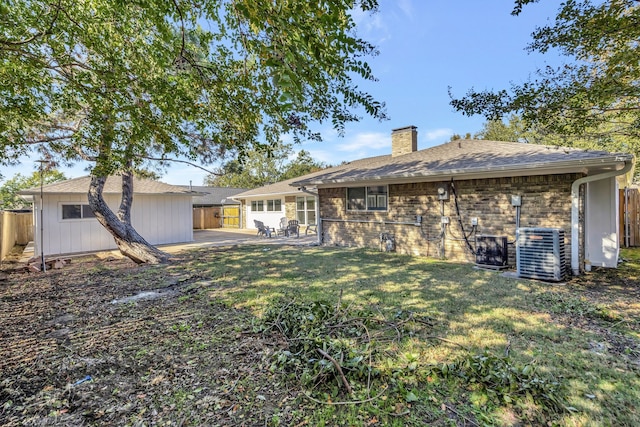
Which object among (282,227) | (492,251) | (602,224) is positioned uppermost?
(602,224)

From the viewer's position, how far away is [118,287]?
6.30m

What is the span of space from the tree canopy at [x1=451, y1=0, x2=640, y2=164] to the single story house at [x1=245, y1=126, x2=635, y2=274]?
4.53 feet

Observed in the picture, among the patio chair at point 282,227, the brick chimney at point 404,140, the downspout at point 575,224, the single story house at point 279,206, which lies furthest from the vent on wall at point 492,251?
the patio chair at point 282,227

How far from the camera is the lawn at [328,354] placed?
228 cm

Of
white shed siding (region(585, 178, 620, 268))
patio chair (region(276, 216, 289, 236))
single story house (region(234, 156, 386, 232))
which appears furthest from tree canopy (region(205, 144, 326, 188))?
white shed siding (region(585, 178, 620, 268))

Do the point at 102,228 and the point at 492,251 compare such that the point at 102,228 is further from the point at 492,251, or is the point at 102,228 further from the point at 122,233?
the point at 492,251

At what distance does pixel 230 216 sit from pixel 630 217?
23311 millimetres

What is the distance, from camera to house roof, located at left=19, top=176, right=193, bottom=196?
38.7ft

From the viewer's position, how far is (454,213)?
834cm

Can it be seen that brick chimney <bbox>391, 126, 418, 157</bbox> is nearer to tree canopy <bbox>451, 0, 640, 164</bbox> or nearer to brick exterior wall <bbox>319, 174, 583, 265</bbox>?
brick exterior wall <bbox>319, 174, 583, 265</bbox>

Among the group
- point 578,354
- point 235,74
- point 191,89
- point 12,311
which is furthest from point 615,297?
point 12,311

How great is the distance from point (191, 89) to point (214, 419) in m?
4.35

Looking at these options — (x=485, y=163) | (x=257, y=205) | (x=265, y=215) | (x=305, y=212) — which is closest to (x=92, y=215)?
(x=265, y=215)

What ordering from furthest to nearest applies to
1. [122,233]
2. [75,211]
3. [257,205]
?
[257,205] < [75,211] < [122,233]
